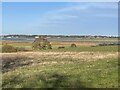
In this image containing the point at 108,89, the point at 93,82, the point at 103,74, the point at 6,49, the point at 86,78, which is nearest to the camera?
the point at 108,89

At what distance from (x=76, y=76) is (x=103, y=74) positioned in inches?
69.5

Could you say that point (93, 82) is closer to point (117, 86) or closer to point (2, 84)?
point (117, 86)

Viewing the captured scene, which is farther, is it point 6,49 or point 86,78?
point 6,49

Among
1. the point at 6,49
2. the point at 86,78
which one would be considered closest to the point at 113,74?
the point at 86,78

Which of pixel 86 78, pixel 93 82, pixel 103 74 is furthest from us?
pixel 103 74

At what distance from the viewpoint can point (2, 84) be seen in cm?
2070

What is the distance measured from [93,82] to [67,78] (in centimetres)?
227

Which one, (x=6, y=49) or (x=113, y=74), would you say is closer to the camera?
(x=113, y=74)

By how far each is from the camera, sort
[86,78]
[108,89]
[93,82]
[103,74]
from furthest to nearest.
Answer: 1. [103,74]
2. [86,78]
3. [93,82]
4. [108,89]

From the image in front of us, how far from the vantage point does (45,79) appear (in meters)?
21.7

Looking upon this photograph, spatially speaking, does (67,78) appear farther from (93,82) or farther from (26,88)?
(26,88)

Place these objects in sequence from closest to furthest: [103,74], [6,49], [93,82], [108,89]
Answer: [108,89], [93,82], [103,74], [6,49]

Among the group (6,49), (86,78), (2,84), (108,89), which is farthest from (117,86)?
(6,49)

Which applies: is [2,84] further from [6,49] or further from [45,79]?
[6,49]
